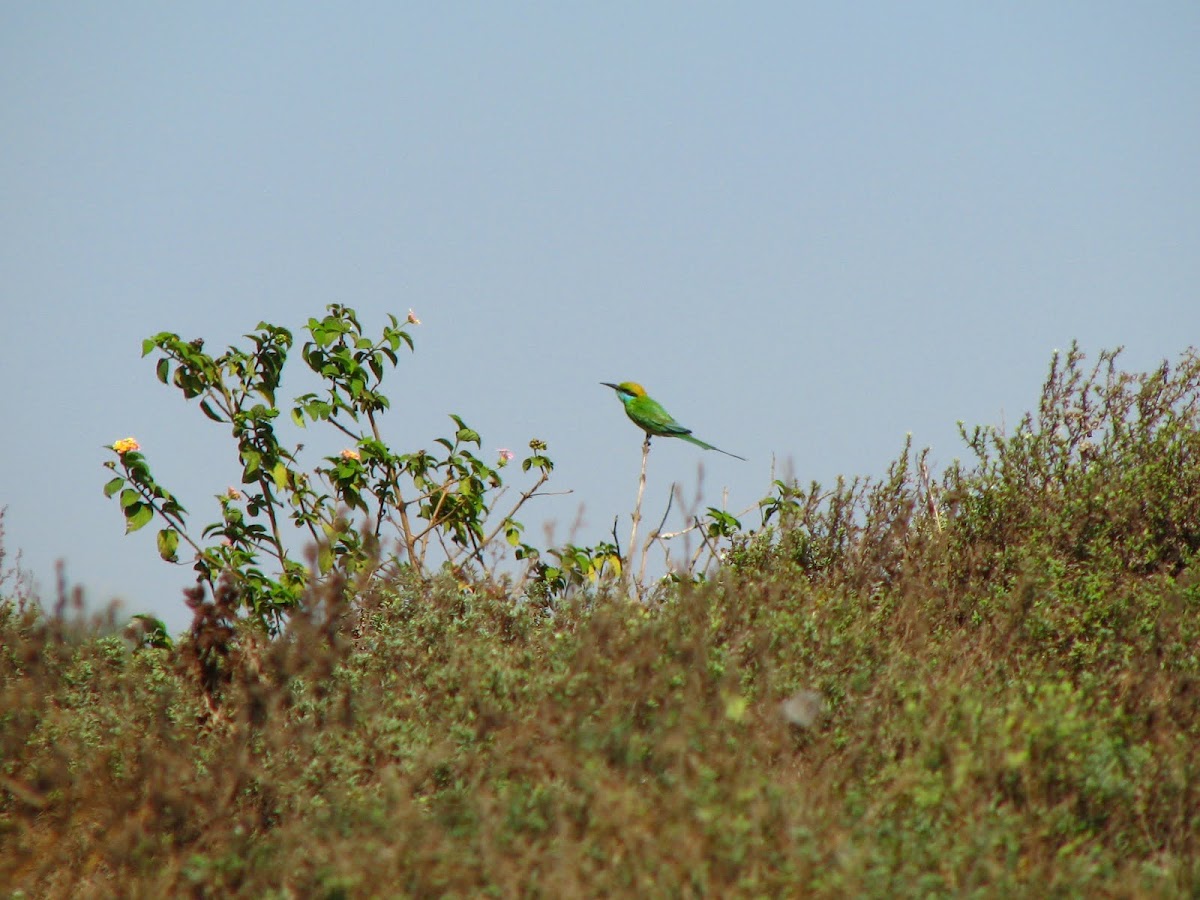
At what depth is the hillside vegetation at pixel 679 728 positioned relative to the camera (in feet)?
13.8

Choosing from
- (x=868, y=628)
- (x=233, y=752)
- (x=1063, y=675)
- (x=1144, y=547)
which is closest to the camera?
(x=233, y=752)

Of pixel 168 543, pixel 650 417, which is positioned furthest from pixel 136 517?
pixel 650 417

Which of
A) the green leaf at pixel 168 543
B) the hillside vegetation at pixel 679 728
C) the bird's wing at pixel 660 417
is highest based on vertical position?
the bird's wing at pixel 660 417

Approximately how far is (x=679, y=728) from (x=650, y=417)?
13.7ft

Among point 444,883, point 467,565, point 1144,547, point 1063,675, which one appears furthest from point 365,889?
point 1144,547

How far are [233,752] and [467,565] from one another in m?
3.05

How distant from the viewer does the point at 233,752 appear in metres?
5.40

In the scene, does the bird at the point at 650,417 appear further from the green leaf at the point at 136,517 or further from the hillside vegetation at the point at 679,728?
the green leaf at the point at 136,517

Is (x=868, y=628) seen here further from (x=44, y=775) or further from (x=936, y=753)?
(x=44, y=775)

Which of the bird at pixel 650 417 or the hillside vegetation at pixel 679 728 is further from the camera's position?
the bird at pixel 650 417

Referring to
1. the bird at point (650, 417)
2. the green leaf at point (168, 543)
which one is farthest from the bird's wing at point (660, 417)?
the green leaf at point (168, 543)

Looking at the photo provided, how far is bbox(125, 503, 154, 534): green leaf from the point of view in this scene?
786 cm

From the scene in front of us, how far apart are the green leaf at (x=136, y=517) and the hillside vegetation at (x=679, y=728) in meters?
0.69

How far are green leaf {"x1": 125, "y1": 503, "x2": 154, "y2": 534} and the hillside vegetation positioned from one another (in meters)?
0.69
